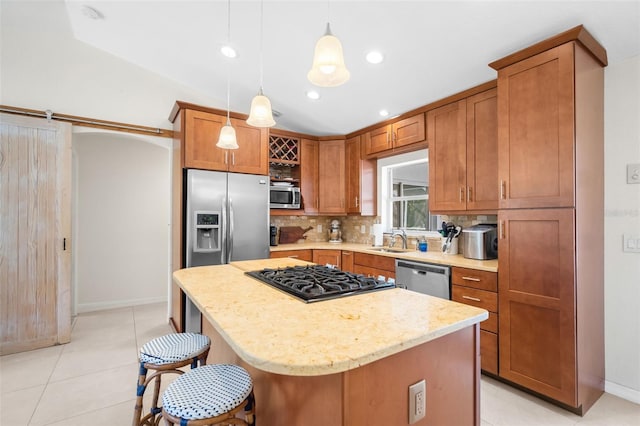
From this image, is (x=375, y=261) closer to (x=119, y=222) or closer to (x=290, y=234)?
(x=290, y=234)

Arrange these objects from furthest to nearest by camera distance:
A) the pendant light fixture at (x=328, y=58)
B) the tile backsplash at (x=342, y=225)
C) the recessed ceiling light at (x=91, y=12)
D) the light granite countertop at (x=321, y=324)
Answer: the tile backsplash at (x=342, y=225) < the recessed ceiling light at (x=91, y=12) < the pendant light fixture at (x=328, y=58) < the light granite countertop at (x=321, y=324)

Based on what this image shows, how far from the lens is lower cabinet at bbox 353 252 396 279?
3211 millimetres

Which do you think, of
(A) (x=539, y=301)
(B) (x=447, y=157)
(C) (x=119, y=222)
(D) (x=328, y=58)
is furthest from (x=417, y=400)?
(C) (x=119, y=222)

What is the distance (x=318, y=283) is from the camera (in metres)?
1.59

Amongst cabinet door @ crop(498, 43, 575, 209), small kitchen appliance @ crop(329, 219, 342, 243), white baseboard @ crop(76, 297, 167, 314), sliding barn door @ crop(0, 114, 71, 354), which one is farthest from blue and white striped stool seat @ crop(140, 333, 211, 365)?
white baseboard @ crop(76, 297, 167, 314)

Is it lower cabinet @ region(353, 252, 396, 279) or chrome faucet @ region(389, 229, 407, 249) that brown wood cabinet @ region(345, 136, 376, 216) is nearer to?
chrome faucet @ region(389, 229, 407, 249)

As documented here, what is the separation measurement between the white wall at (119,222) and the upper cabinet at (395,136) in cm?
279

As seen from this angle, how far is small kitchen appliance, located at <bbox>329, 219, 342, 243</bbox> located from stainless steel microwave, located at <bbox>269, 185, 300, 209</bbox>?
828mm

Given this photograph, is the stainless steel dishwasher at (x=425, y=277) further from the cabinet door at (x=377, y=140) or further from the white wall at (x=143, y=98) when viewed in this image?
the cabinet door at (x=377, y=140)

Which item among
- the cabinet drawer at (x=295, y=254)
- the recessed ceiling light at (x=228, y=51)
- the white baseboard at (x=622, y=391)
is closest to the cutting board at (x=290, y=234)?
the cabinet drawer at (x=295, y=254)

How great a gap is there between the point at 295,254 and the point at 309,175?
1.19m

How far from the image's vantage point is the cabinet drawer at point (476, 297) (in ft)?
7.67

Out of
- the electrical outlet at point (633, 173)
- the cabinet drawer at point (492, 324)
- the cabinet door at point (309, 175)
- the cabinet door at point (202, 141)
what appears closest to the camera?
the electrical outlet at point (633, 173)

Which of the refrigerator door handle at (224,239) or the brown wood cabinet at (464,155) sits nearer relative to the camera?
the brown wood cabinet at (464,155)
